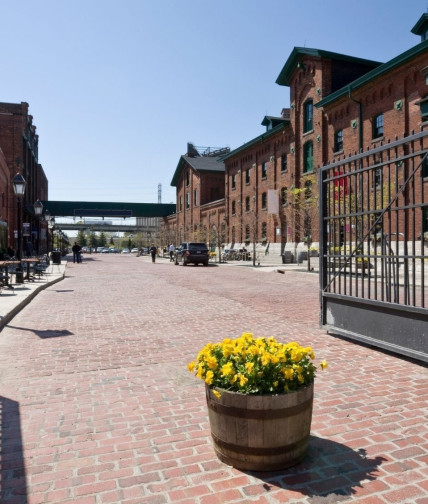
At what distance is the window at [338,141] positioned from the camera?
3058cm

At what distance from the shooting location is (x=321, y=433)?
365 centimetres

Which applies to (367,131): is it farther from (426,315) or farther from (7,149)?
(7,149)

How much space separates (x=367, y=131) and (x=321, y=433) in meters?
27.5

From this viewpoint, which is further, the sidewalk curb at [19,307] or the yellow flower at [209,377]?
the sidewalk curb at [19,307]

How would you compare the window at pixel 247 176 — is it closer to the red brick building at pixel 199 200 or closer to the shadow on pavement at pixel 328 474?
the red brick building at pixel 199 200

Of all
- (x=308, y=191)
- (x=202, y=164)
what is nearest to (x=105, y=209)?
(x=202, y=164)

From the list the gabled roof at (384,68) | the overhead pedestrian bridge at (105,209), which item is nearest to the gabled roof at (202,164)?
the overhead pedestrian bridge at (105,209)

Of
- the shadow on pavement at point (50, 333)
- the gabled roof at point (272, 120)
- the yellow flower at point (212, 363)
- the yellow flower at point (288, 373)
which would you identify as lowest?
the shadow on pavement at point (50, 333)

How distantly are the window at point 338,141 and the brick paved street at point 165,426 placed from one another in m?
25.5

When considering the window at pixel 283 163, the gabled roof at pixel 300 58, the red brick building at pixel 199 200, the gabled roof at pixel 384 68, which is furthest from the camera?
the red brick building at pixel 199 200

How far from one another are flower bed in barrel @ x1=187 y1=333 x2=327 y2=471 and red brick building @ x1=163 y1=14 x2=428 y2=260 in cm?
1583

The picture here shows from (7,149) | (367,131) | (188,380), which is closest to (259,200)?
(367,131)

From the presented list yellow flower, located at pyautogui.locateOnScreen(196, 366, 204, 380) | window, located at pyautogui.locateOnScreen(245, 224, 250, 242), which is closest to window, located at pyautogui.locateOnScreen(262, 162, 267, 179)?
window, located at pyautogui.locateOnScreen(245, 224, 250, 242)

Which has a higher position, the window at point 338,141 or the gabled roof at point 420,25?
the gabled roof at point 420,25
